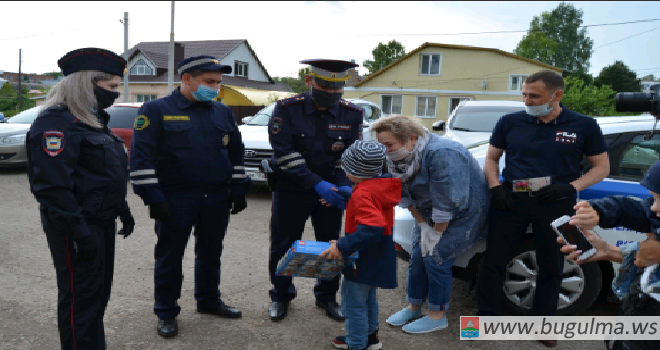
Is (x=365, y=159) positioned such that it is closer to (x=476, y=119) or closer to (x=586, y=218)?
(x=586, y=218)

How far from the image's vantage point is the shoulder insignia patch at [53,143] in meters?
2.38

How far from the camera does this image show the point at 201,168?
11.0 ft

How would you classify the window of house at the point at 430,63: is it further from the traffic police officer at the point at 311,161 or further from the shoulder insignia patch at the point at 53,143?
the shoulder insignia patch at the point at 53,143

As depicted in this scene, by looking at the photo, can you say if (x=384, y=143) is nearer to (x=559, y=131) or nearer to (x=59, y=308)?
(x=559, y=131)

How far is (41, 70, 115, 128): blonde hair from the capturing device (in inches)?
99.7

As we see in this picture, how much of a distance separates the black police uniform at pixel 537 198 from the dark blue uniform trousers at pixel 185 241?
198 cm

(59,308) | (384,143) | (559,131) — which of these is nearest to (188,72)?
(384,143)

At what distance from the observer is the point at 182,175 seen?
130 inches

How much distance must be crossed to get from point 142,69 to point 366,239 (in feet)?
117

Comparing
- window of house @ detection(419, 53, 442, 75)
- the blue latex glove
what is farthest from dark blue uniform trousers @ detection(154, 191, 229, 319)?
window of house @ detection(419, 53, 442, 75)

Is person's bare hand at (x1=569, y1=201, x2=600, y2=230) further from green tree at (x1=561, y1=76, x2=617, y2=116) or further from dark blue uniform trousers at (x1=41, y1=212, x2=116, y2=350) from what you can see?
A: green tree at (x1=561, y1=76, x2=617, y2=116)

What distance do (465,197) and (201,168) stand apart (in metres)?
1.82

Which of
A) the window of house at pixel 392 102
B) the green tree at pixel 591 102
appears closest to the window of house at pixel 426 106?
the window of house at pixel 392 102

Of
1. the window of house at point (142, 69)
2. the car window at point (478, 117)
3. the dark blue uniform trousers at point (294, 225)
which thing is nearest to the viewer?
the dark blue uniform trousers at point (294, 225)
